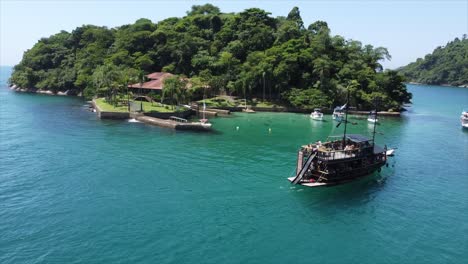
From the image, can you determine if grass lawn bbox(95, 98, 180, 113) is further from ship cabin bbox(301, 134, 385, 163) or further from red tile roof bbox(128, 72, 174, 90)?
ship cabin bbox(301, 134, 385, 163)

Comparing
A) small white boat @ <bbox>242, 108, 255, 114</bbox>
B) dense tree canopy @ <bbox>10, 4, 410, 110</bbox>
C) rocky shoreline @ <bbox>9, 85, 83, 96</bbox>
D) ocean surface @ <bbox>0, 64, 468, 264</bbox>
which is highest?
dense tree canopy @ <bbox>10, 4, 410, 110</bbox>

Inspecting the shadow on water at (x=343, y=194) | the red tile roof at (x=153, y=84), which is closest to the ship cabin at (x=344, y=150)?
the shadow on water at (x=343, y=194)

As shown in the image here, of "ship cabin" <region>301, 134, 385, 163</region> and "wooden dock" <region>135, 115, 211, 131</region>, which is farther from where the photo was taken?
"wooden dock" <region>135, 115, 211, 131</region>

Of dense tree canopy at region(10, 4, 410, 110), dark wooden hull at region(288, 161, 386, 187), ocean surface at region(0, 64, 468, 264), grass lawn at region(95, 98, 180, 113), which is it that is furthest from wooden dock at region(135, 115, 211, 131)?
dark wooden hull at region(288, 161, 386, 187)

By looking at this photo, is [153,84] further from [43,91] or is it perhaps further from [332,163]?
[332,163]

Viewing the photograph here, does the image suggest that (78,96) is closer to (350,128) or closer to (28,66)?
(28,66)

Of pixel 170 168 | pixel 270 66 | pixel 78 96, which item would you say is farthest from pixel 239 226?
pixel 78 96

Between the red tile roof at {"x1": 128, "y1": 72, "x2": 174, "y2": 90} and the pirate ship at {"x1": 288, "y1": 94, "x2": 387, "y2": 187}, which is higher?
the red tile roof at {"x1": 128, "y1": 72, "x2": 174, "y2": 90}
